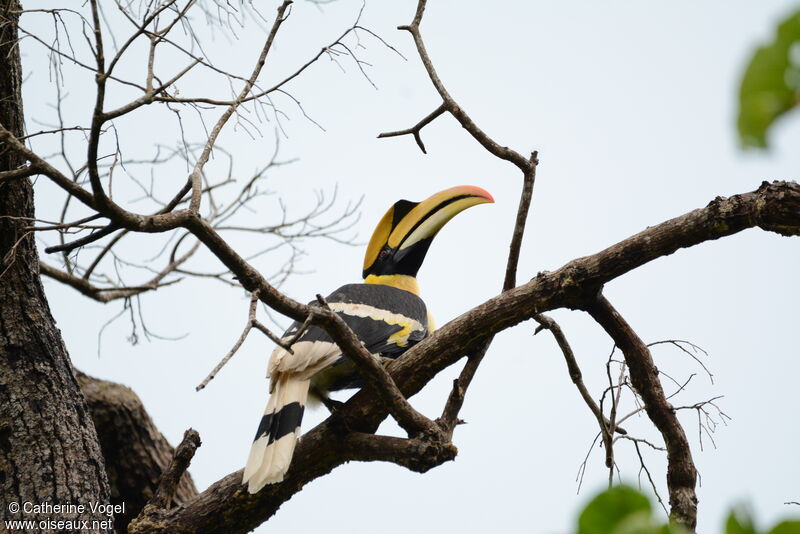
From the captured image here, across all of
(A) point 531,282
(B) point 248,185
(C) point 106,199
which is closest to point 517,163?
(A) point 531,282

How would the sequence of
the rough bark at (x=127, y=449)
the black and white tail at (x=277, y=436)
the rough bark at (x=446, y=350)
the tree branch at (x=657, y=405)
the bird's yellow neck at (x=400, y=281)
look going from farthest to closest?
the bird's yellow neck at (x=400, y=281), the rough bark at (x=127, y=449), the tree branch at (x=657, y=405), the black and white tail at (x=277, y=436), the rough bark at (x=446, y=350)

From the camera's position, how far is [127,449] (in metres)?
4.19

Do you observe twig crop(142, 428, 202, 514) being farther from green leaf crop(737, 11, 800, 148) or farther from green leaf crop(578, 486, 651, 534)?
green leaf crop(737, 11, 800, 148)

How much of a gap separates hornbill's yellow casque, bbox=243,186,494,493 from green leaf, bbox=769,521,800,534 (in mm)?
2557

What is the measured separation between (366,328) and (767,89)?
317 cm

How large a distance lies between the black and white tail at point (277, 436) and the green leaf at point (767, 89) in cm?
266

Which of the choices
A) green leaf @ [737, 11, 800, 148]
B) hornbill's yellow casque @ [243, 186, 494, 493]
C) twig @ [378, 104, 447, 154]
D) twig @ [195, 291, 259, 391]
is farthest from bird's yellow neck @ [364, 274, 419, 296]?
green leaf @ [737, 11, 800, 148]

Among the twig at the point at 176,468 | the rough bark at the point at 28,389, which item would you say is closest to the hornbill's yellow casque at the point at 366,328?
the twig at the point at 176,468

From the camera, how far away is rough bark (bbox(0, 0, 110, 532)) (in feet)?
9.32

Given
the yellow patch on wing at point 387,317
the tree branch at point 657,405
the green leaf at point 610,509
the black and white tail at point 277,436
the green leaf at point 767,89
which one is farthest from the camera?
the yellow patch on wing at point 387,317

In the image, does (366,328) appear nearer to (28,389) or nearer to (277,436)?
(277,436)

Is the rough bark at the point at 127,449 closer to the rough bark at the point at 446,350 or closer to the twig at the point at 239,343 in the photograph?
the rough bark at the point at 446,350

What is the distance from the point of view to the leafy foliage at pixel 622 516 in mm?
408

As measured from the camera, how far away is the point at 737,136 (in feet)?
1.14
